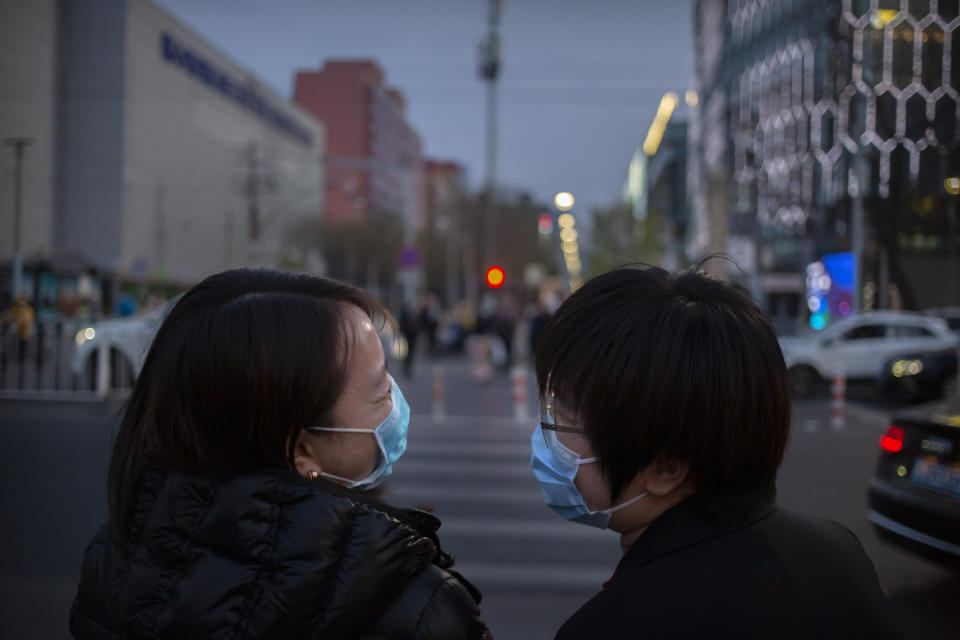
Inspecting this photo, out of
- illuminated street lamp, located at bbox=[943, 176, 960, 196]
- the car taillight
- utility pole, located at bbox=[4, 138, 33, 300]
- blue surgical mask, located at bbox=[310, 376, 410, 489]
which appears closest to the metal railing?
utility pole, located at bbox=[4, 138, 33, 300]

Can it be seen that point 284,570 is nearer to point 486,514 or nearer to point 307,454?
point 307,454

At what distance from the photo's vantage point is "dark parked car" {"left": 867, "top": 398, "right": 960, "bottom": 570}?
432 cm

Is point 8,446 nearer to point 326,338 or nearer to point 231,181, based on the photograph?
point 326,338

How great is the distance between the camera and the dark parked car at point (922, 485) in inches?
170

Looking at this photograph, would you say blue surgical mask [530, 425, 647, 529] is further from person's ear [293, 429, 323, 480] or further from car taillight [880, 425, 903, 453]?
car taillight [880, 425, 903, 453]

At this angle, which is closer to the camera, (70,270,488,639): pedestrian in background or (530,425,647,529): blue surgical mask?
(70,270,488,639): pedestrian in background

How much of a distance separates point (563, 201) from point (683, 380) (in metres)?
11.6

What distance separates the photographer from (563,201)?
41.6 ft

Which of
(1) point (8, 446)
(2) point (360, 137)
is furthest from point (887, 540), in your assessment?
(2) point (360, 137)

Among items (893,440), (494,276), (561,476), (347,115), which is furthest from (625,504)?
(347,115)

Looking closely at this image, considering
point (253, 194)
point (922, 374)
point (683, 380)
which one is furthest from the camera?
point (253, 194)

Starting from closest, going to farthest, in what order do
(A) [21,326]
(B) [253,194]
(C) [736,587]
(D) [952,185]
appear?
(C) [736,587]
(D) [952,185]
(A) [21,326]
(B) [253,194]

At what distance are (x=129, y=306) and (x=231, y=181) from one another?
48784mm

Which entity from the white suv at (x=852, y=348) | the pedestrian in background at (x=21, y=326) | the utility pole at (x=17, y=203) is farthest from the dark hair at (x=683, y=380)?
the white suv at (x=852, y=348)
